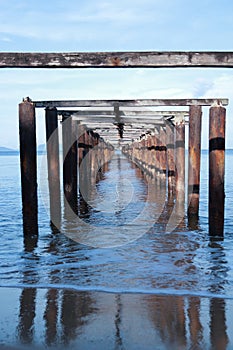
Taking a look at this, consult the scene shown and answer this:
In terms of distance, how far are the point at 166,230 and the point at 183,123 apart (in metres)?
3.18

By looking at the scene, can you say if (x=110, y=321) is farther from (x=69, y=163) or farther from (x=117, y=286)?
(x=69, y=163)

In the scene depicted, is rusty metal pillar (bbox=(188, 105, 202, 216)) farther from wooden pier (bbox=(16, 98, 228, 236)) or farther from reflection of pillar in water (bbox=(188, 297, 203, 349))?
reflection of pillar in water (bbox=(188, 297, 203, 349))

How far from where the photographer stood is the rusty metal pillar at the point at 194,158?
8.54 meters

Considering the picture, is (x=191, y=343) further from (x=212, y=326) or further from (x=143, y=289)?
(x=143, y=289)

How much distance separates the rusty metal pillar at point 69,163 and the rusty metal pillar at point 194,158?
2810 mm

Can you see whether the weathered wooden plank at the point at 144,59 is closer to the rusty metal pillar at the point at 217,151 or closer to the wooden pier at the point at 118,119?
the wooden pier at the point at 118,119

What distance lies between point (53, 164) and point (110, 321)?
559 centimetres

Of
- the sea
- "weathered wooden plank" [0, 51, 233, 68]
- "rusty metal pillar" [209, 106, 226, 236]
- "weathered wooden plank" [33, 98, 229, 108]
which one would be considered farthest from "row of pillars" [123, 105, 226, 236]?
"weathered wooden plank" [0, 51, 233, 68]

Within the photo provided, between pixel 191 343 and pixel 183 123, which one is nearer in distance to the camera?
pixel 191 343

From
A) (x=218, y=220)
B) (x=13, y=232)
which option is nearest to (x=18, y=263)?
(x=13, y=232)

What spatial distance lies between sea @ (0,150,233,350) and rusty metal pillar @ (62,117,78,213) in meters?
1.21

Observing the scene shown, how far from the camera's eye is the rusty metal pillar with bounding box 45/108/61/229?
853 centimetres

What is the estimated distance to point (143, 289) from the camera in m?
4.43

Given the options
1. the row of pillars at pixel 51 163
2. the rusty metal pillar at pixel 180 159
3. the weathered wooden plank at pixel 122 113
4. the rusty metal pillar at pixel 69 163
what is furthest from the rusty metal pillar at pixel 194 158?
the rusty metal pillar at pixel 69 163
